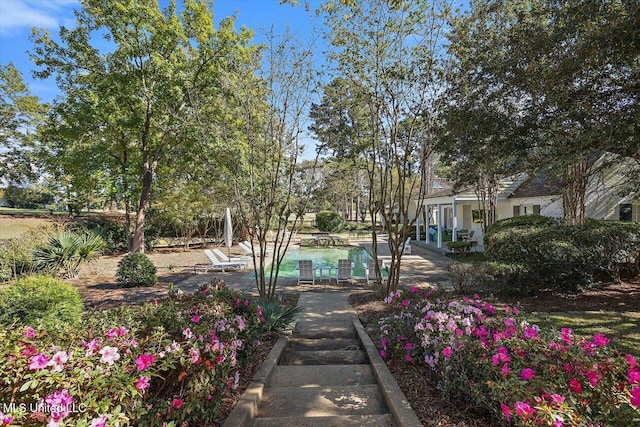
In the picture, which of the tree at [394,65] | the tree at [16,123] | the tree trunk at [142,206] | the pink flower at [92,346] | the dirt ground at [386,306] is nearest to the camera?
the pink flower at [92,346]

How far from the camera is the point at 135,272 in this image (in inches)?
363

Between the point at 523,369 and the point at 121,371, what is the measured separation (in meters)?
2.73

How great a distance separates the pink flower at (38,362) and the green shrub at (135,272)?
8256mm

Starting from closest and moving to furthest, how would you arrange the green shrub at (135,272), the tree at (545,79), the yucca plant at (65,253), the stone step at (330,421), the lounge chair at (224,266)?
the stone step at (330,421), the tree at (545,79), the green shrub at (135,272), the yucca plant at (65,253), the lounge chair at (224,266)

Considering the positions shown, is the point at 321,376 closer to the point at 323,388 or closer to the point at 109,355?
the point at 323,388

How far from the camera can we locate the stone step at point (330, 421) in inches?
107

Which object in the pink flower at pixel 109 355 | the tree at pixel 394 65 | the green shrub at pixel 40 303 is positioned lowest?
the green shrub at pixel 40 303

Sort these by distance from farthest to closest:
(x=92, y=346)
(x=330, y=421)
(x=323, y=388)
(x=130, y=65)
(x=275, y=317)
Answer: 1. (x=130, y=65)
2. (x=275, y=317)
3. (x=323, y=388)
4. (x=330, y=421)
5. (x=92, y=346)

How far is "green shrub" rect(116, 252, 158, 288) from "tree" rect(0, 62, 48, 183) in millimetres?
16846

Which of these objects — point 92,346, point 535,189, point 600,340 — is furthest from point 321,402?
→ point 535,189

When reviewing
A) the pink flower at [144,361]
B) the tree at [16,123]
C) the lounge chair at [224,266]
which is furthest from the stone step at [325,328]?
the tree at [16,123]

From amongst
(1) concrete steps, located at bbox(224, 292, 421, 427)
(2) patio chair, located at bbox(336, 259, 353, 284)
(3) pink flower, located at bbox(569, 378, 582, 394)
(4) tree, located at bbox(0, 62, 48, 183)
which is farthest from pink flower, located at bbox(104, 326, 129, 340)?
(4) tree, located at bbox(0, 62, 48, 183)

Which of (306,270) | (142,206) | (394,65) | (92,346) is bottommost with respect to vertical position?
(306,270)

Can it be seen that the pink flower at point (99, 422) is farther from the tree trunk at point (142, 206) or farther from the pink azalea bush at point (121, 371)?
the tree trunk at point (142, 206)
